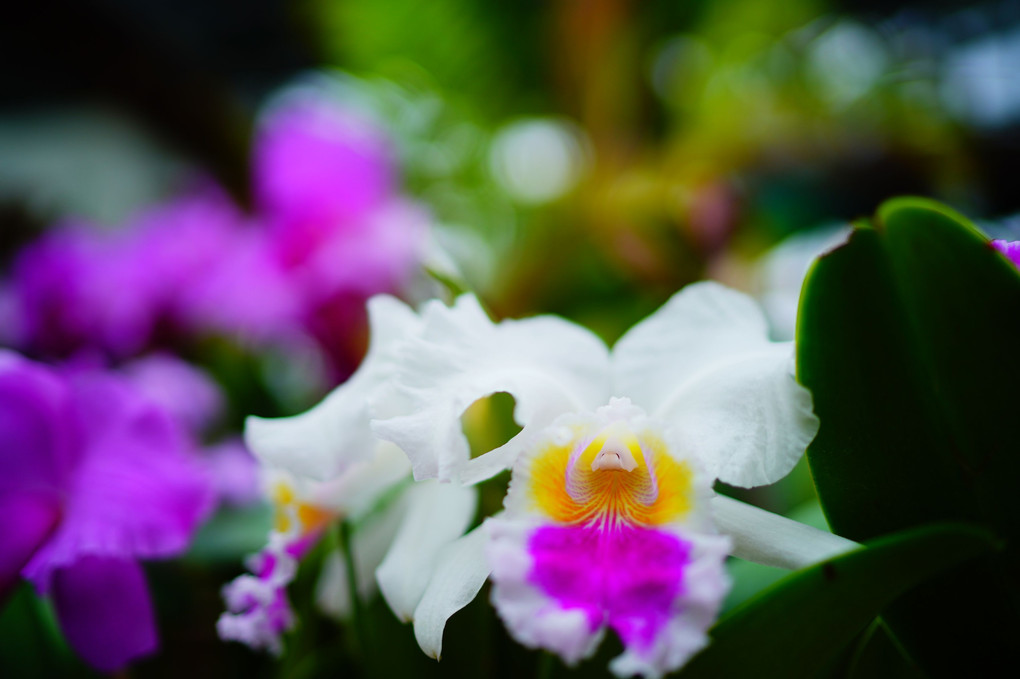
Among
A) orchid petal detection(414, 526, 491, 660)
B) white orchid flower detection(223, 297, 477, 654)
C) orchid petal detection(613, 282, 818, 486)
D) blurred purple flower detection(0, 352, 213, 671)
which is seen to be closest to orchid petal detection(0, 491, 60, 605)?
blurred purple flower detection(0, 352, 213, 671)

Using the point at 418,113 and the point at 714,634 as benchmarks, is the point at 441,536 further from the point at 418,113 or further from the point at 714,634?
the point at 418,113

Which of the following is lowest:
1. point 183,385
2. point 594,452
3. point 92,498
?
point 183,385

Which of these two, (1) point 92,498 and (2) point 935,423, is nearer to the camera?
(2) point 935,423

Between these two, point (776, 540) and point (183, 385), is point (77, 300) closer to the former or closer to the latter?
point (183, 385)

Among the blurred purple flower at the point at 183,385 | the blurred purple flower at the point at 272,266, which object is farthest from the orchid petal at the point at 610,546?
the blurred purple flower at the point at 183,385

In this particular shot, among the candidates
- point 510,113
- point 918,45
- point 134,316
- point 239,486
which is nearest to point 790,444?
point 239,486

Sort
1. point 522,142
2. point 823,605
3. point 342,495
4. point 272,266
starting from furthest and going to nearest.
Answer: point 522,142
point 272,266
point 342,495
point 823,605

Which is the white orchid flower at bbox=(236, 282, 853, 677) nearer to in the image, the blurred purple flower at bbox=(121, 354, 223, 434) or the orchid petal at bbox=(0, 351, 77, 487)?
the orchid petal at bbox=(0, 351, 77, 487)

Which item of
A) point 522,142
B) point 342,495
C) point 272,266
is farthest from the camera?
point 522,142

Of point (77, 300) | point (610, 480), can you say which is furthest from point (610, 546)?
point (77, 300)
